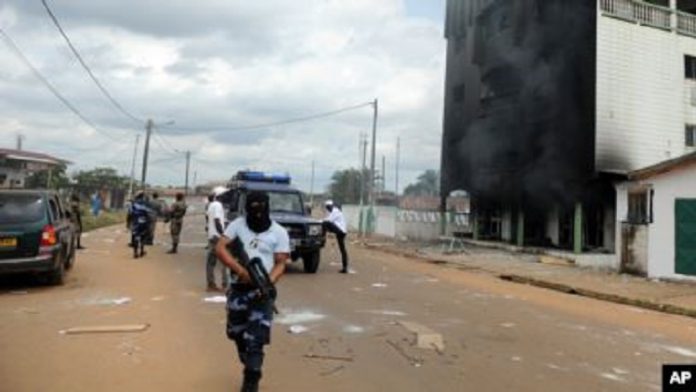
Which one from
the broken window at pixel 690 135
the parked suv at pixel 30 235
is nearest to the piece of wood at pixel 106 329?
the parked suv at pixel 30 235

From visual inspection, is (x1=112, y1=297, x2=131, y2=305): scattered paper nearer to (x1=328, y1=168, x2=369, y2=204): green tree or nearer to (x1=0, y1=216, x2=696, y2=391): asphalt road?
(x1=0, y1=216, x2=696, y2=391): asphalt road

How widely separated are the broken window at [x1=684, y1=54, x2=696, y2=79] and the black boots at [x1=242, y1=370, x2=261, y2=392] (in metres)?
25.9

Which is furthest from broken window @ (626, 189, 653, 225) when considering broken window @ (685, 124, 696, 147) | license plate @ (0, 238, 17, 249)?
license plate @ (0, 238, 17, 249)

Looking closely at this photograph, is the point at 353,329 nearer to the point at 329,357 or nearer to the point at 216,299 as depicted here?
the point at 329,357

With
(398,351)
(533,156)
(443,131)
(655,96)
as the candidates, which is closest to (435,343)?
(398,351)

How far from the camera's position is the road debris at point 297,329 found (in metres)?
8.41

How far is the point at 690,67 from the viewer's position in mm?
26969

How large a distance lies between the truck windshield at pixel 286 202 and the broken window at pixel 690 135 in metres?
17.4

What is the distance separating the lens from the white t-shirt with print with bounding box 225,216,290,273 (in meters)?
5.77

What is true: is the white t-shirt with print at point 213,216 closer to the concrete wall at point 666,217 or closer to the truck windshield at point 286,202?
the truck windshield at point 286,202

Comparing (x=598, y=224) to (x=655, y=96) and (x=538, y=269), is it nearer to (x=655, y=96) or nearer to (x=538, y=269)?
(x=655, y=96)

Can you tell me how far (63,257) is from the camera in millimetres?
12383

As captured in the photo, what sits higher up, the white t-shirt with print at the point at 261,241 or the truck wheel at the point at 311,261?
the white t-shirt with print at the point at 261,241

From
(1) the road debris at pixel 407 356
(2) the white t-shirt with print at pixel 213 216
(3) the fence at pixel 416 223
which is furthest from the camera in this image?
(3) the fence at pixel 416 223
